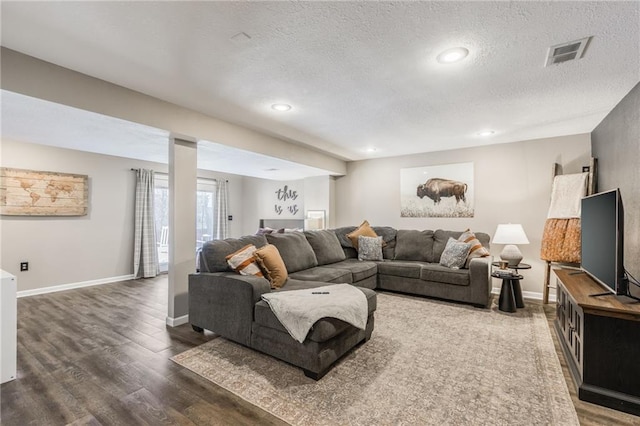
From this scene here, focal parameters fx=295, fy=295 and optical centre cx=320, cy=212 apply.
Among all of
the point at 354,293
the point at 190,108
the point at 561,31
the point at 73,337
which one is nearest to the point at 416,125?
the point at 561,31

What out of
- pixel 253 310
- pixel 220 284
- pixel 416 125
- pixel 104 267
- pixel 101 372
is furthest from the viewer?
pixel 104 267

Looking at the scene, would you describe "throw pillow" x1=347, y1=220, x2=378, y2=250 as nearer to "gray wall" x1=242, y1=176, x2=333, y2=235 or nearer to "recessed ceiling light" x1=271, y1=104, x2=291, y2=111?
"gray wall" x1=242, y1=176, x2=333, y2=235

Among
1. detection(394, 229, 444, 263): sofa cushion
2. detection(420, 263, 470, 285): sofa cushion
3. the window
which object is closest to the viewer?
detection(420, 263, 470, 285): sofa cushion

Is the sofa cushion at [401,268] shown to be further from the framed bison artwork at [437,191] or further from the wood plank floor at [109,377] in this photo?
the wood plank floor at [109,377]

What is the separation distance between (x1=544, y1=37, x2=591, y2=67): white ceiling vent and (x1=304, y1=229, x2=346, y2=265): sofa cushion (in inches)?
126

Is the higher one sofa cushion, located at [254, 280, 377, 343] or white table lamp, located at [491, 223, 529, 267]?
white table lamp, located at [491, 223, 529, 267]

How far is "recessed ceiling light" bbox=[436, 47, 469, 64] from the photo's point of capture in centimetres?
204

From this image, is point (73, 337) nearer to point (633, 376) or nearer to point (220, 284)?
point (220, 284)

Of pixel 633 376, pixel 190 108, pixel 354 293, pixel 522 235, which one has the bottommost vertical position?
pixel 633 376

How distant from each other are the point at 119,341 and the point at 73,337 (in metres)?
0.50

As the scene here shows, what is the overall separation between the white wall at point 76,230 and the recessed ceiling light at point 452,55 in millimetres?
5556

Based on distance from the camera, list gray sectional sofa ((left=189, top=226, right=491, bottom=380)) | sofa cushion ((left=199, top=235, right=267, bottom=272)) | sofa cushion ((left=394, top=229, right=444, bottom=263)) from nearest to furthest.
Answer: gray sectional sofa ((left=189, top=226, right=491, bottom=380)), sofa cushion ((left=199, top=235, right=267, bottom=272)), sofa cushion ((left=394, top=229, right=444, bottom=263))

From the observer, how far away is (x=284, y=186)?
24.4ft

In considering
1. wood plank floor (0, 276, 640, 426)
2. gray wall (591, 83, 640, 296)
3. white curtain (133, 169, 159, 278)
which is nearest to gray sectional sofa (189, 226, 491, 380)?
wood plank floor (0, 276, 640, 426)
